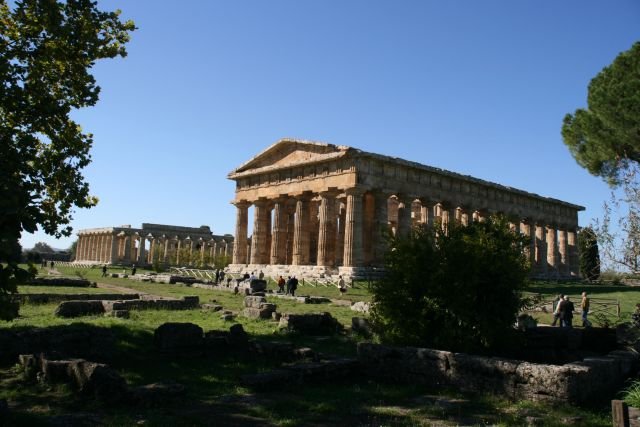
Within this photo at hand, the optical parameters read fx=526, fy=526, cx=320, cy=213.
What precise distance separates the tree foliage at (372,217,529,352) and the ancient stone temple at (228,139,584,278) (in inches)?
892

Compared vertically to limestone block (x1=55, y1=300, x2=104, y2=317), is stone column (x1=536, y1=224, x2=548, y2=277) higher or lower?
higher

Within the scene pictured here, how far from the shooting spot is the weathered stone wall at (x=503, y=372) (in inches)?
307

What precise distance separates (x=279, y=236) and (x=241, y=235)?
5.77m

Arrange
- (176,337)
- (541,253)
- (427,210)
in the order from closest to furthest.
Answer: (176,337) < (427,210) < (541,253)

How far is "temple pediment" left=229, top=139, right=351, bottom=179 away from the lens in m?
39.1

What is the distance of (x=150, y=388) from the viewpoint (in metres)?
7.40

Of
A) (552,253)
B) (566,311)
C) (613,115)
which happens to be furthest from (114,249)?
(566,311)

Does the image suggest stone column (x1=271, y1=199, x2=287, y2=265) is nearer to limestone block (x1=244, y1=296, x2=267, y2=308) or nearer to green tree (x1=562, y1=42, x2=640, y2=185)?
green tree (x1=562, y1=42, x2=640, y2=185)

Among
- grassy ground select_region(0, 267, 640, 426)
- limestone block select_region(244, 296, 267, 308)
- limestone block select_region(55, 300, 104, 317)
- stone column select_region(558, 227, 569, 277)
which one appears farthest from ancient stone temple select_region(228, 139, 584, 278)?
grassy ground select_region(0, 267, 640, 426)

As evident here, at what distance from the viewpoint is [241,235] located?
48469 millimetres

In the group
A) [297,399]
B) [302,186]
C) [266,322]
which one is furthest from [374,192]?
[297,399]

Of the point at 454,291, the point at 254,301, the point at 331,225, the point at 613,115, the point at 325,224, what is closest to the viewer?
the point at 454,291

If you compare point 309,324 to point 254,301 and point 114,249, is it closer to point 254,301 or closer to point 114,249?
point 254,301

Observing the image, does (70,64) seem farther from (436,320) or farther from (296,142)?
(296,142)
